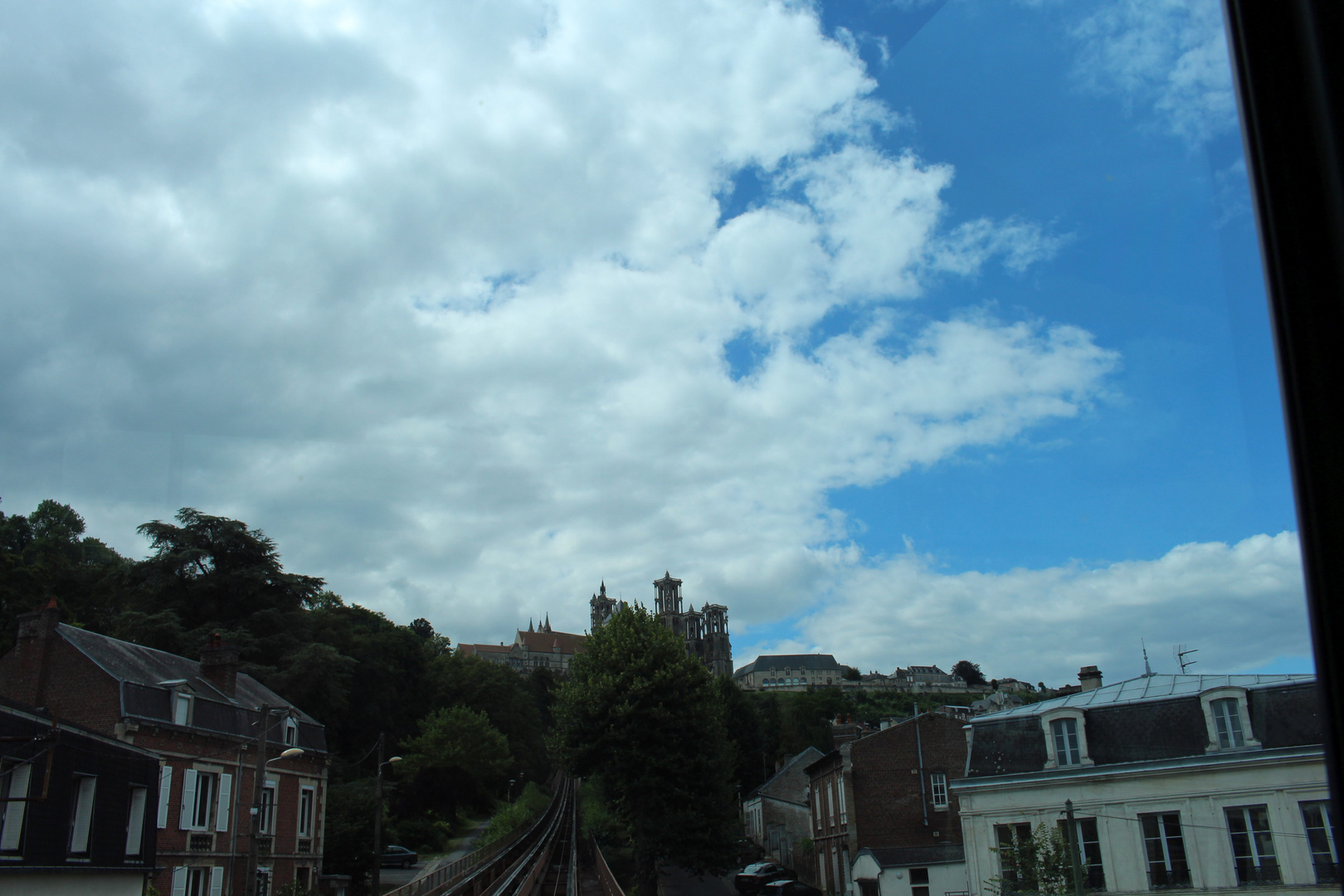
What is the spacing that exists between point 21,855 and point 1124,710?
2468cm

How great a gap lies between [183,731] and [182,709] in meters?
0.73

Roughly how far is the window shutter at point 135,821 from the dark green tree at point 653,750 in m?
14.0

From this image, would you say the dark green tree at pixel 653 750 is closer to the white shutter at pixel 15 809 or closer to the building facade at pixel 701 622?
the white shutter at pixel 15 809

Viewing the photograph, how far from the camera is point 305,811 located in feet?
111

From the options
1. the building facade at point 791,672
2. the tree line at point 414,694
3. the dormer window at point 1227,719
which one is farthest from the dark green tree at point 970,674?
the dormer window at point 1227,719

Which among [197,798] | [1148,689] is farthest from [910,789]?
[197,798]

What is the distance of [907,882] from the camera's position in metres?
32.5

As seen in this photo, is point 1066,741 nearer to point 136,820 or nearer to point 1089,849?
point 1089,849

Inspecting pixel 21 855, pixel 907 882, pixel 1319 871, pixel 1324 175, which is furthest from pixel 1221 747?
pixel 21 855

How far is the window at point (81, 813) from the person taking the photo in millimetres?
18202

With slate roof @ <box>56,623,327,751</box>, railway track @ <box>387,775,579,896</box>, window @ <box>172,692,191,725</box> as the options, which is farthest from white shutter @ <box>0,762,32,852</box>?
window @ <box>172,692,191,725</box>

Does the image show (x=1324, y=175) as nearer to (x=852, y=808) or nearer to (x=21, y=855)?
(x=21, y=855)

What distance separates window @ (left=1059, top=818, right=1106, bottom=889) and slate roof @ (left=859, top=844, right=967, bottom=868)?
11301mm

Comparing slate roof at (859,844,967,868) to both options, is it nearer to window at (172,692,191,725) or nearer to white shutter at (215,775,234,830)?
white shutter at (215,775,234,830)
